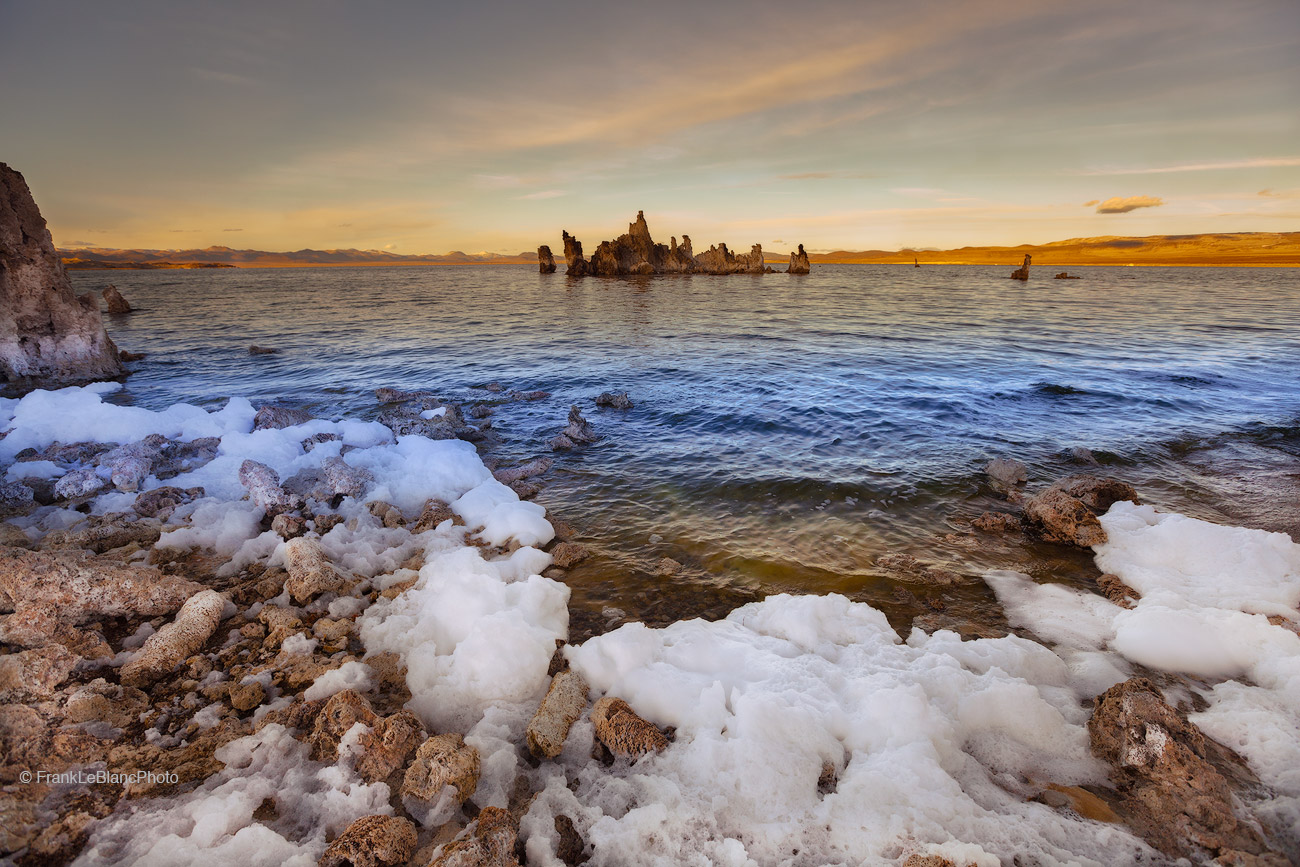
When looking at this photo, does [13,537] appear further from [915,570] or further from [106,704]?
[915,570]

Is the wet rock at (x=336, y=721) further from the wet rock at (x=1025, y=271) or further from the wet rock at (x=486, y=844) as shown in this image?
the wet rock at (x=1025, y=271)

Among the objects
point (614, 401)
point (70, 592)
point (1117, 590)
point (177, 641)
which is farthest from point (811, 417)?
point (70, 592)

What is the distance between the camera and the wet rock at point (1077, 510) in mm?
7375

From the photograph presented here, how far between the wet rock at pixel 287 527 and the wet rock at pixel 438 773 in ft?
16.3

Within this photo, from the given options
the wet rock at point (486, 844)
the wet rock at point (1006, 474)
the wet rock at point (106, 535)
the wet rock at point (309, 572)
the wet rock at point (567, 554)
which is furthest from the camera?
the wet rock at point (1006, 474)

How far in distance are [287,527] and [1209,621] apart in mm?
11216

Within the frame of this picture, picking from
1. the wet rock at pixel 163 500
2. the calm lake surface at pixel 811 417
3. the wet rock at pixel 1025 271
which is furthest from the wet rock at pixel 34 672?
the wet rock at pixel 1025 271

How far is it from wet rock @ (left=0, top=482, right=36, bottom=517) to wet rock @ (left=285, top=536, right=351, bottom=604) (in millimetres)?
5393

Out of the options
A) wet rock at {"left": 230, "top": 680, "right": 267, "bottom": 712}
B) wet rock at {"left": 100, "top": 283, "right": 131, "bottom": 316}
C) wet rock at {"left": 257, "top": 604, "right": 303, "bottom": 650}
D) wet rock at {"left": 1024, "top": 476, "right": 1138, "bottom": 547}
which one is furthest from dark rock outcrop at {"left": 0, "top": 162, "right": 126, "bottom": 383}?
wet rock at {"left": 100, "top": 283, "right": 131, "bottom": 316}

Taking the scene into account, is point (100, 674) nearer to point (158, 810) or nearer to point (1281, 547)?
point (158, 810)

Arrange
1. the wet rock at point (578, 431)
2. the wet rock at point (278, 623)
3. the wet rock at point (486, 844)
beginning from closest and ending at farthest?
1. the wet rock at point (486, 844)
2. the wet rock at point (278, 623)
3. the wet rock at point (578, 431)

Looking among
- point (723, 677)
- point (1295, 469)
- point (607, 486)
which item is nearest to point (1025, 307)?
point (1295, 469)

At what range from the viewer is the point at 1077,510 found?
750 centimetres

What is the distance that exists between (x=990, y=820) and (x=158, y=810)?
220 inches
